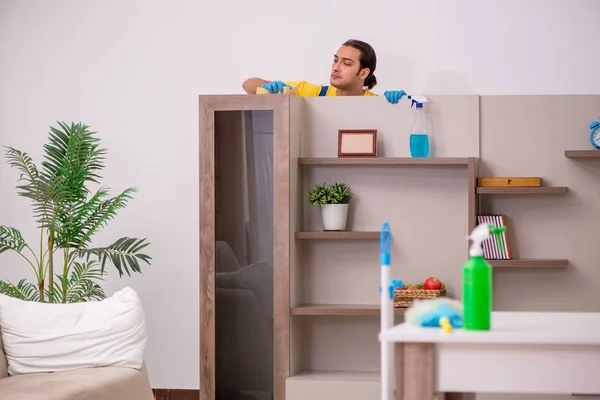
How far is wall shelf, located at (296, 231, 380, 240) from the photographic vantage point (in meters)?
4.23

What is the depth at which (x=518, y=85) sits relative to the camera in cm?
510

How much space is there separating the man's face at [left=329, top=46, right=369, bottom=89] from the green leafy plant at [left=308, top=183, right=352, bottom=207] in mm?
610

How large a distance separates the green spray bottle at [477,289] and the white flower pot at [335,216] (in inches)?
80.5

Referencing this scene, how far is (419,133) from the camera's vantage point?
4355mm

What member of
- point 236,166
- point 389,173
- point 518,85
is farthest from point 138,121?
point 518,85

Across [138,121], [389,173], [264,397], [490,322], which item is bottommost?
[264,397]

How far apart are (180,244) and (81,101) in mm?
1078

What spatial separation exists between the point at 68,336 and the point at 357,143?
1.66m

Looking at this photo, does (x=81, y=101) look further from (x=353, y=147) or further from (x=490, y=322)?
(x=490, y=322)

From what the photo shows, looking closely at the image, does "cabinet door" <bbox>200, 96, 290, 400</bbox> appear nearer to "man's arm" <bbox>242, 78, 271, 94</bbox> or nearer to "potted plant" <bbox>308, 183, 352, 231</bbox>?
"potted plant" <bbox>308, 183, 352, 231</bbox>

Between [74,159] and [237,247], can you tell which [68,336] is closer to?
[237,247]

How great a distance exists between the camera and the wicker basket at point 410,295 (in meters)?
4.18

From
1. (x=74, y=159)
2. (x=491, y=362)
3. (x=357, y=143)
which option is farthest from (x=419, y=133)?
(x=491, y=362)

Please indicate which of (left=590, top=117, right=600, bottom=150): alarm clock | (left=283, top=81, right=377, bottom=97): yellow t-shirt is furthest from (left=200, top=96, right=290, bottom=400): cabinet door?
(left=590, top=117, right=600, bottom=150): alarm clock
